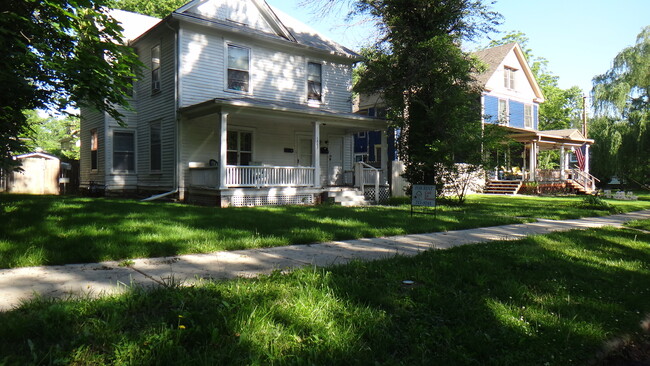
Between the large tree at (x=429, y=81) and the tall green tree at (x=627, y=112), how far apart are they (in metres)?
20.2

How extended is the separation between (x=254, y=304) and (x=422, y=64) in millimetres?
13338

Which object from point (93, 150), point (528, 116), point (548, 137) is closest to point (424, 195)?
point (93, 150)

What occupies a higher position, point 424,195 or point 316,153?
point 316,153

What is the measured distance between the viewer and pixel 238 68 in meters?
15.6

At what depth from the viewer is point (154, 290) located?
3.28 m

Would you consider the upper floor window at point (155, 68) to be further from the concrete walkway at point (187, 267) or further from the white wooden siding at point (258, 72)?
the concrete walkway at point (187, 267)

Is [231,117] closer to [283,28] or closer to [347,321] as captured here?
[283,28]

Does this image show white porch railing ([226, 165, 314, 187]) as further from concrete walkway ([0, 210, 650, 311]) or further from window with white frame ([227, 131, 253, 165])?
concrete walkway ([0, 210, 650, 311])

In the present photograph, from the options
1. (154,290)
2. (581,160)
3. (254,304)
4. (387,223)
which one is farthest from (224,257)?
(581,160)

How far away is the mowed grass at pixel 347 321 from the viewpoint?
2375 mm

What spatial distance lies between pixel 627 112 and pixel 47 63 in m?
38.5

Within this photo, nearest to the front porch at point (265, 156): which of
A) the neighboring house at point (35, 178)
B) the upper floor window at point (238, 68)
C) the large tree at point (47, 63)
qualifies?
the upper floor window at point (238, 68)

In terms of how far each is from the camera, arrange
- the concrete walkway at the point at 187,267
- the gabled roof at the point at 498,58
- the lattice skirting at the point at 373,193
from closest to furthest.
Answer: the concrete walkway at the point at 187,267 < the lattice skirting at the point at 373,193 < the gabled roof at the point at 498,58

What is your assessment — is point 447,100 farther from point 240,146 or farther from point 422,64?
point 240,146
